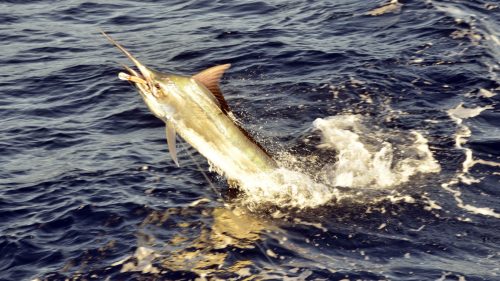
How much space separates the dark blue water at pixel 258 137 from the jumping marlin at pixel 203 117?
76 centimetres

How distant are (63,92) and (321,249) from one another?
833 centimetres

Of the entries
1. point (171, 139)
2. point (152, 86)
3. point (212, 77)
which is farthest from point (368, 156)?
point (152, 86)

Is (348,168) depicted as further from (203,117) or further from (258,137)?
(203,117)

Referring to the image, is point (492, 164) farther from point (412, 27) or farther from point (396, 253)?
point (412, 27)

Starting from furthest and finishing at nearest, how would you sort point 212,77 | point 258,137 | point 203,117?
point 258,137
point 203,117
point 212,77

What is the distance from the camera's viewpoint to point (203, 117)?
11305 millimetres

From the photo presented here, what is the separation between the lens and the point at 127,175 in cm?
1327

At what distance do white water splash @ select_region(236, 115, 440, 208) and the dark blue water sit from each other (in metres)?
0.10

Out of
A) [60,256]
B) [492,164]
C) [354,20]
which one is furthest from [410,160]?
[354,20]

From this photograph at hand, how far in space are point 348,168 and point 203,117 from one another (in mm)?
2880

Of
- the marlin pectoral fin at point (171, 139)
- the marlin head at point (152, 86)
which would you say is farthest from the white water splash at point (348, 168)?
the marlin head at point (152, 86)

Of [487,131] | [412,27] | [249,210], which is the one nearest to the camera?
[249,210]

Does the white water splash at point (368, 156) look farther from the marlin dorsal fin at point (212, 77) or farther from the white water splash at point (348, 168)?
the marlin dorsal fin at point (212, 77)

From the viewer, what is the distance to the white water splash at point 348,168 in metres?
12.2
